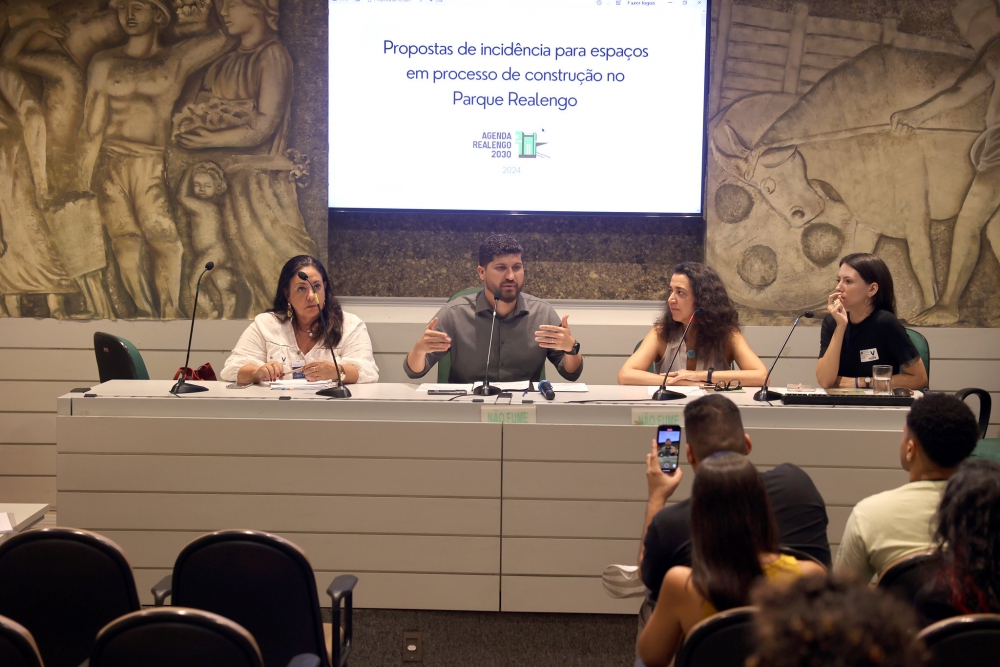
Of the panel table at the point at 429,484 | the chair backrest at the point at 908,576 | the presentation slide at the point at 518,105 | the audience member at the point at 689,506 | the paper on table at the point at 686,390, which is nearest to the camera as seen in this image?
the chair backrest at the point at 908,576

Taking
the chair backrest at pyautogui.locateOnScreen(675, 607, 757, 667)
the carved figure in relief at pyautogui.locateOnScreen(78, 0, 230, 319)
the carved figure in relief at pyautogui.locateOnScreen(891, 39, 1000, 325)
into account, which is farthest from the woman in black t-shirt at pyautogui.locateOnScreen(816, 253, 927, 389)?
the carved figure in relief at pyautogui.locateOnScreen(78, 0, 230, 319)

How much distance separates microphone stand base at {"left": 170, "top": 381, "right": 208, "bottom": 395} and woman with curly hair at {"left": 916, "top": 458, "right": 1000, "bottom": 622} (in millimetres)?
2287

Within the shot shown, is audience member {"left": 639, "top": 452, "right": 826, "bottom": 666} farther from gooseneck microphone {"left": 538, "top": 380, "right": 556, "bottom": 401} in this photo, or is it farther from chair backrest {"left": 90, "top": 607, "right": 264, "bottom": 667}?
gooseneck microphone {"left": 538, "top": 380, "right": 556, "bottom": 401}

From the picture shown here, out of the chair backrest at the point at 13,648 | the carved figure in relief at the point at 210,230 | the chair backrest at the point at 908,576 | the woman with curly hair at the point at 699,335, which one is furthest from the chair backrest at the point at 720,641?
the carved figure in relief at the point at 210,230

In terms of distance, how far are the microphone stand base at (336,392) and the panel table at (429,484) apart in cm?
7

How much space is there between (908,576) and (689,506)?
447 mm

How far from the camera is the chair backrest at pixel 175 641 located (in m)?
1.39

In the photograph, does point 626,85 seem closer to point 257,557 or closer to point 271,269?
point 271,269

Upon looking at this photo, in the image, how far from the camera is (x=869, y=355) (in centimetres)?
327

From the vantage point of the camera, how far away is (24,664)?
4.55 feet

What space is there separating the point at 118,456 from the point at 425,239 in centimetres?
224

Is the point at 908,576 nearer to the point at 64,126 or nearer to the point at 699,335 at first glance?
the point at 699,335

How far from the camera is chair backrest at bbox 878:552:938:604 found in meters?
1.59

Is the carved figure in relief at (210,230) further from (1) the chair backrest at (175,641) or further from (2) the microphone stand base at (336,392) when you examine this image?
(1) the chair backrest at (175,641)
